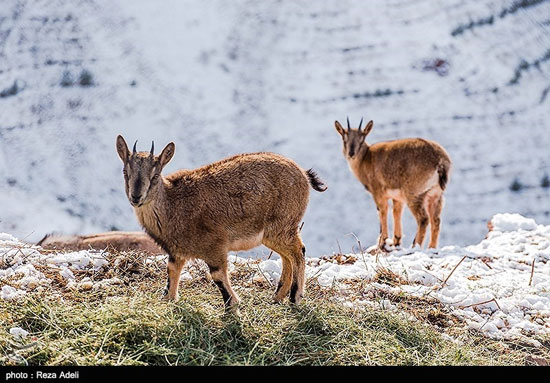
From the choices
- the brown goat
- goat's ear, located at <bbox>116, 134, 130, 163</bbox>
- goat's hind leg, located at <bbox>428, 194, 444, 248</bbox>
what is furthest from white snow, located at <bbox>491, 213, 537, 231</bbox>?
goat's ear, located at <bbox>116, 134, 130, 163</bbox>

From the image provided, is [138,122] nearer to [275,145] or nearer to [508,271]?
[275,145]

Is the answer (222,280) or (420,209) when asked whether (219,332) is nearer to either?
A: (222,280)

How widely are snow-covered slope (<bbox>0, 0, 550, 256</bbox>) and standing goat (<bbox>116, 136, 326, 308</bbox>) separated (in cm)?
716

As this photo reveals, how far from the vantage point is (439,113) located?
19312mm

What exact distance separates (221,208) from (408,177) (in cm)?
610

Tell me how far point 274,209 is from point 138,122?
1206cm

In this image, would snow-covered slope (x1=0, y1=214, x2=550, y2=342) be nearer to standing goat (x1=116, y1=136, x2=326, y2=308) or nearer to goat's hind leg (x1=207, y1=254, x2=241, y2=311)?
standing goat (x1=116, y1=136, x2=326, y2=308)

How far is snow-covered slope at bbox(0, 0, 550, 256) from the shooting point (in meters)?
15.8

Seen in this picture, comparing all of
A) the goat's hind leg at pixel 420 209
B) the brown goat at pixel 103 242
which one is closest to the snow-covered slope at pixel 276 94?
the goat's hind leg at pixel 420 209

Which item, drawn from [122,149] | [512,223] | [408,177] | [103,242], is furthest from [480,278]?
[103,242]

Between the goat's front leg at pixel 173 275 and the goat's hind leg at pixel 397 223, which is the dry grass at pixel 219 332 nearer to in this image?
the goat's front leg at pixel 173 275

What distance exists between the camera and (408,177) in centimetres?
1171

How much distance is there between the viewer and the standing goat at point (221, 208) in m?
6.08

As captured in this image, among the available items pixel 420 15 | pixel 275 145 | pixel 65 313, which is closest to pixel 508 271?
pixel 65 313
